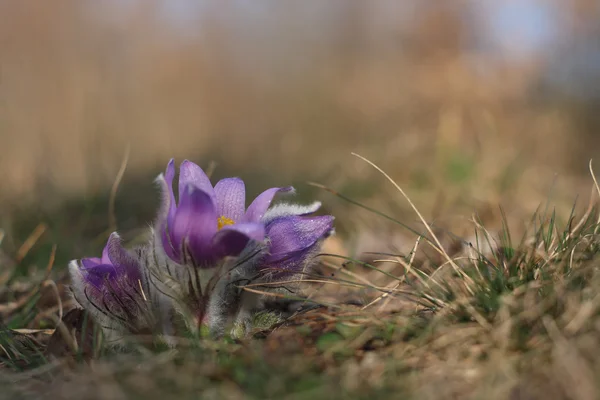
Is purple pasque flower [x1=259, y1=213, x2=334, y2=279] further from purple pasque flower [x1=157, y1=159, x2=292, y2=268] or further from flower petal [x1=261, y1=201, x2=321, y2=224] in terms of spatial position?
purple pasque flower [x1=157, y1=159, x2=292, y2=268]

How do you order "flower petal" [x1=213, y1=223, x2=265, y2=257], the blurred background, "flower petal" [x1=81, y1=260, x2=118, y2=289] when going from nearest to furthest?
"flower petal" [x1=213, y1=223, x2=265, y2=257], "flower petal" [x1=81, y1=260, x2=118, y2=289], the blurred background

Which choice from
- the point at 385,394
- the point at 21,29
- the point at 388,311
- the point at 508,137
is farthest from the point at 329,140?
the point at 385,394

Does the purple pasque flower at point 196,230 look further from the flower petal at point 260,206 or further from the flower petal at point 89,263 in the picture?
the flower petal at point 89,263

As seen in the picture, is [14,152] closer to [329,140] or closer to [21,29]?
[21,29]

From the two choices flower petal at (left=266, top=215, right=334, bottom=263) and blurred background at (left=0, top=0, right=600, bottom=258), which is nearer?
flower petal at (left=266, top=215, right=334, bottom=263)

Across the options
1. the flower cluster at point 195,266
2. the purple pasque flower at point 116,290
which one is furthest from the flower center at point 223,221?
the purple pasque flower at point 116,290

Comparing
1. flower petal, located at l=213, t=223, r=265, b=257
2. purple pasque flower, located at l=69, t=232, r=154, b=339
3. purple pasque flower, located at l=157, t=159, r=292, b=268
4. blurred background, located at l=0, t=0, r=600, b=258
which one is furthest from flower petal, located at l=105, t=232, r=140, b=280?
blurred background, located at l=0, t=0, r=600, b=258

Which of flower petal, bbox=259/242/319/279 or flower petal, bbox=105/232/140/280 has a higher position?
flower petal, bbox=105/232/140/280
